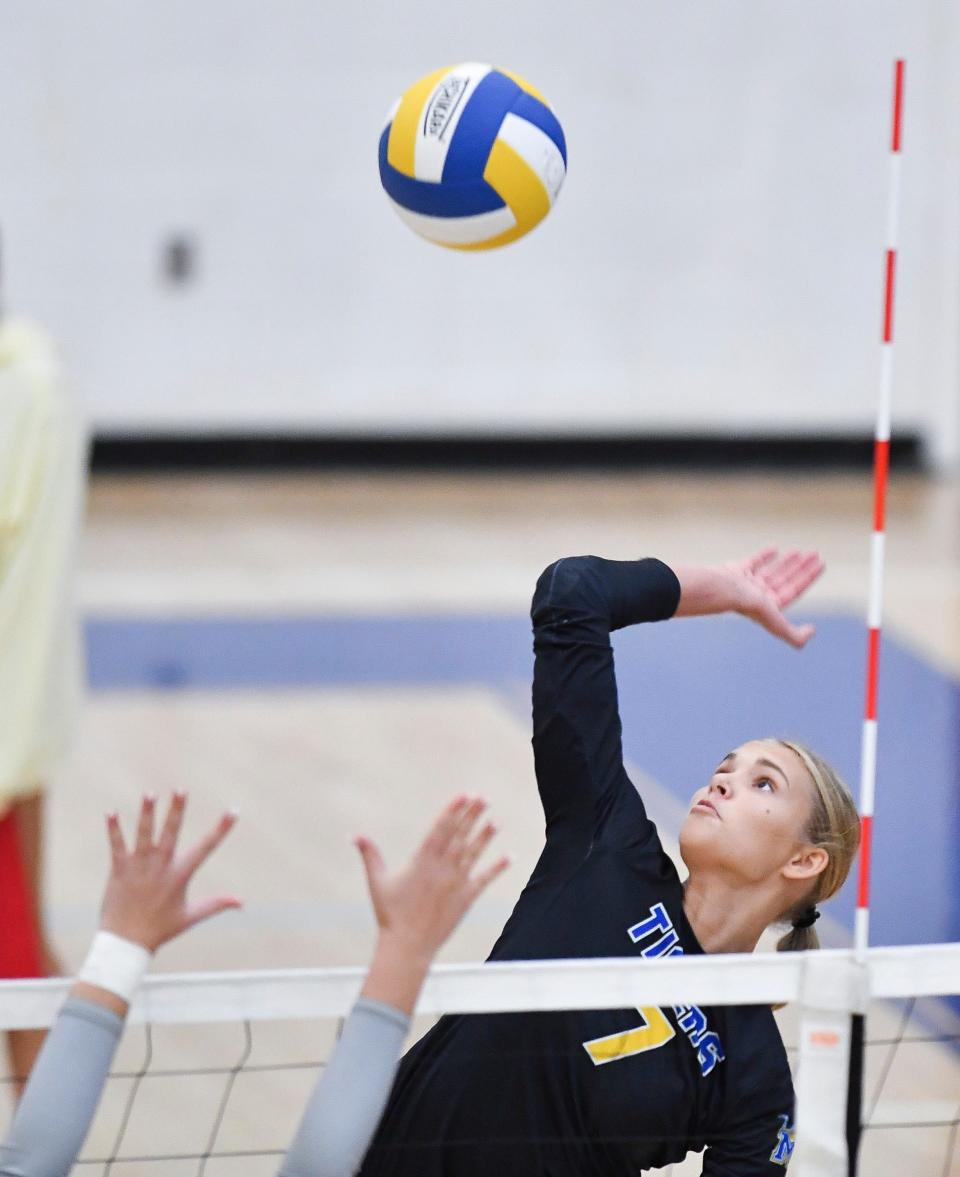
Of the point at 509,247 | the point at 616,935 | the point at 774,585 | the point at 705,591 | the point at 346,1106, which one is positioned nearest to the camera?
the point at 346,1106

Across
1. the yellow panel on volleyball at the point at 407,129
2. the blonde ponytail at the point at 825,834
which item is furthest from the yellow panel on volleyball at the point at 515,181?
the blonde ponytail at the point at 825,834

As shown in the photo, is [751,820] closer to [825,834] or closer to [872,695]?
[825,834]

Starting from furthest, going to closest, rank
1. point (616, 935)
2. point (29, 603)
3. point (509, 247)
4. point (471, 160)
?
point (509, 247) → point (29, 603) → point (471, 160) → point (616, 935)

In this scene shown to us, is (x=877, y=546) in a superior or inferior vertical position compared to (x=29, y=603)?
superior

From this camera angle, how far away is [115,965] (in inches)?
77.2

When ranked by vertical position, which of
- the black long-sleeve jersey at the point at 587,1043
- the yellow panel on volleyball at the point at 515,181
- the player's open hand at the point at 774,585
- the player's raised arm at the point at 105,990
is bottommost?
the black long-sleeve jersey at the point at 587,1043

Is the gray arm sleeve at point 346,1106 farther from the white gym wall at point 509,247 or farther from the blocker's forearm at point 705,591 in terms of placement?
the white gym wall at point 509,247

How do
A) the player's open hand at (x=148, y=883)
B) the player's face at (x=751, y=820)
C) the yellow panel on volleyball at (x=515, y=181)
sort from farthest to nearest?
the yellow panel on volleyball at (x=515, y=181) → the player's face at (x=751, y=820) → the player's open hand at (x=148, y=883)

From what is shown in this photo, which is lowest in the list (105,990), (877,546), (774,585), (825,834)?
(825,834)

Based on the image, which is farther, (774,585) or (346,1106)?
(774,585)

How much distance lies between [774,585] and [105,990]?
1347mm

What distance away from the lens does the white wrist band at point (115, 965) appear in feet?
6.40

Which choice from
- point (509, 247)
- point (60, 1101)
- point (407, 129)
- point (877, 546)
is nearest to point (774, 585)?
point (877, 546)

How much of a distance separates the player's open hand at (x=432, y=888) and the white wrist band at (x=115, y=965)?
261mm
